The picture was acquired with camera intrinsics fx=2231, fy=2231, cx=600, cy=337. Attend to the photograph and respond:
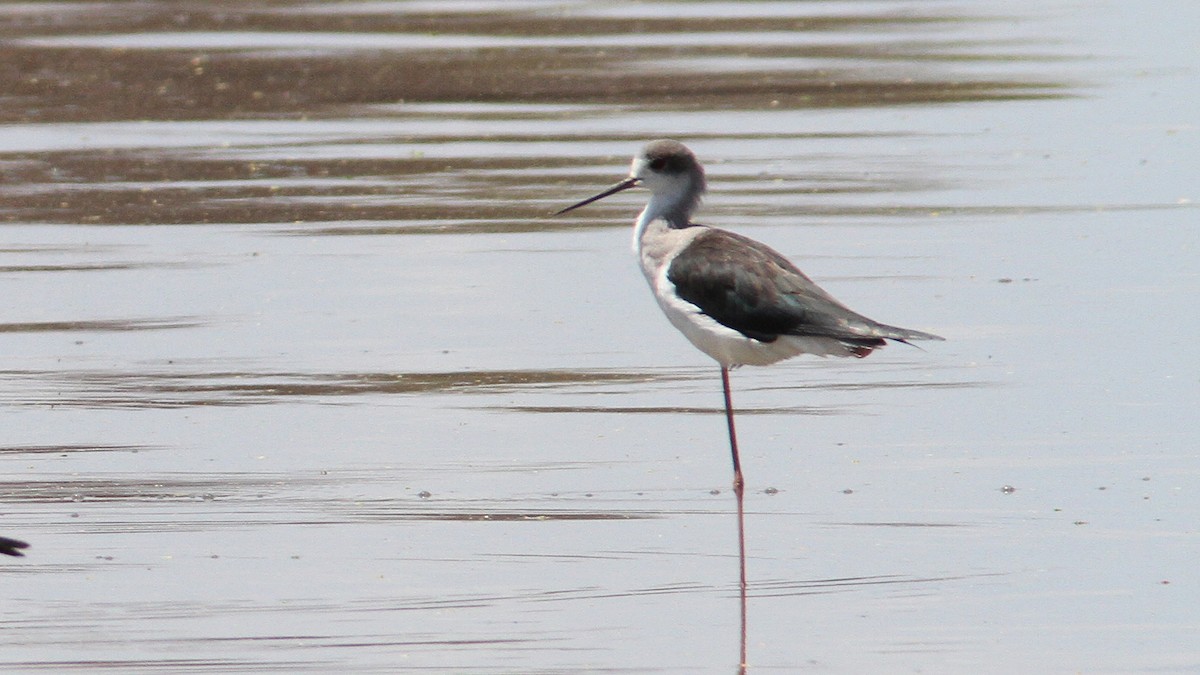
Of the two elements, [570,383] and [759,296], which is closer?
[759,296]

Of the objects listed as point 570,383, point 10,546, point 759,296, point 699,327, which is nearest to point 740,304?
point 759,296

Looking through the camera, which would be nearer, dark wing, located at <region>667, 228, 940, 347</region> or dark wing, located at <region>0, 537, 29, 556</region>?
dark wing, located at <region>0, 537, 29, 556</region>

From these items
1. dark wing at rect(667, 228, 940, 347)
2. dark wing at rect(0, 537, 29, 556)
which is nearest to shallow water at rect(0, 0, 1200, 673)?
dark wing at rect(0, 537, 29, 556)

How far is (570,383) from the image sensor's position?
10.0m

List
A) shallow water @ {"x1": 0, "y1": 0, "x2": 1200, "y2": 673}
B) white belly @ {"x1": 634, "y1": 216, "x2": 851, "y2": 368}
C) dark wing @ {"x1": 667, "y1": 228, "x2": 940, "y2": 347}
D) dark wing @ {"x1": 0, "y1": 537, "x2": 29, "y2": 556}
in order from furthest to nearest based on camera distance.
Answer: white belly @ {"x1": 634, "y1": 216, "x2": 851, "y2": 368} → dark wing @ {"x1": 667, "y1": 228, "x2": 940, "y2": 347} → shallow water @ {"x1": 0, "y1": 0, "x2": 1200, "y2": 673} → dark wing @ {"x1": 0, "y1": 537, "x2": 29, "y2": 556}

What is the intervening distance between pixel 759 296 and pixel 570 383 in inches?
74.2

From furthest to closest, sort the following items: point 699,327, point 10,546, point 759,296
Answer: point 699,327 → point 759,296 → point 10,546

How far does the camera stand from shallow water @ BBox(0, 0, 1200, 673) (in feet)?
21.8

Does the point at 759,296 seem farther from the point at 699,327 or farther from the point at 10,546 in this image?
the point at 10,546

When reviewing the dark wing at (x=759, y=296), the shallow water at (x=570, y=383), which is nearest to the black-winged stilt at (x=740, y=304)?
the dark wing at (x=759, y=296)

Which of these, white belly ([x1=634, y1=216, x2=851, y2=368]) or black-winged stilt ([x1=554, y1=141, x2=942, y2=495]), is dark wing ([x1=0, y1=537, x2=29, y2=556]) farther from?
white belly ([x1=634, y1=216, x2=851, y2=368])

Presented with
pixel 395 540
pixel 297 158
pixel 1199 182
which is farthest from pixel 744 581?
pixel 297 158

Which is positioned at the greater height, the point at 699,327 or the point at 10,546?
the point at 699,327

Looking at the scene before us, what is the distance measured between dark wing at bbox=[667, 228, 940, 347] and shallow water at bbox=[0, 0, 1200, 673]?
22.6 inches
